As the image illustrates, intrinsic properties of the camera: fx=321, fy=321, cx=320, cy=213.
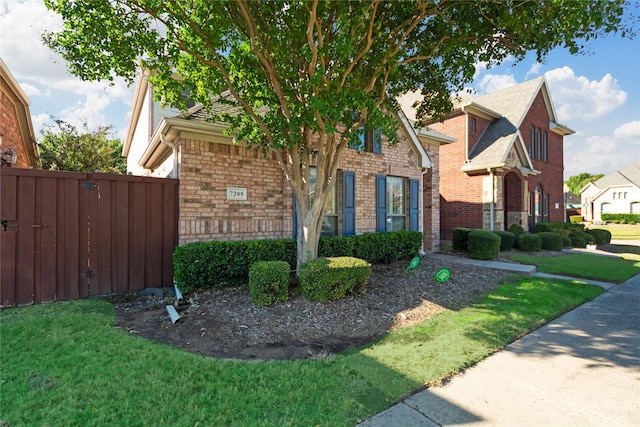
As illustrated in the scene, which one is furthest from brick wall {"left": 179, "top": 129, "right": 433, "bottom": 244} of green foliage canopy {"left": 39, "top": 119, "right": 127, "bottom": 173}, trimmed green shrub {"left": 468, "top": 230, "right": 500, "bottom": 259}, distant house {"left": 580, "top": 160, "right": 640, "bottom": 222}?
distant house {"left": 580, "top": 160, "right": 640, "bottom": 222}

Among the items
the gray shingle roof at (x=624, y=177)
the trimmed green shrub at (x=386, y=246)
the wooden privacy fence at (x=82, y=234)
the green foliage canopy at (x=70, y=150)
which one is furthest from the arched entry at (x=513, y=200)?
the gray shingle roof at (x=624, y=177)

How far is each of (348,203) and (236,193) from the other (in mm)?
3247

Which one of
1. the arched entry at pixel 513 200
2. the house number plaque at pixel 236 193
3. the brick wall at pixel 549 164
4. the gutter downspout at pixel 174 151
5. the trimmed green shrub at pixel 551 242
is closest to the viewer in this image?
the gutter downspout at pixel 174 151

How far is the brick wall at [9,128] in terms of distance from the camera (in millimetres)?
7715

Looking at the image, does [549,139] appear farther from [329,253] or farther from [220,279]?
[220,279]

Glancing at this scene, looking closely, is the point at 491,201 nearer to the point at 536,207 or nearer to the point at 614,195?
the point at 536,207

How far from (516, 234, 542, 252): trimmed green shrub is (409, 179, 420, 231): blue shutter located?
16.1 feet

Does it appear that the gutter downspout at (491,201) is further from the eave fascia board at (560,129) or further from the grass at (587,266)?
the eave fascia board at (560,129)

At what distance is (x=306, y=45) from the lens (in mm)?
5156

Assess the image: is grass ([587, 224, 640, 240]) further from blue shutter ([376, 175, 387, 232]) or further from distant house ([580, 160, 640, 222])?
blue shutter ([376, 175, 387, 232])

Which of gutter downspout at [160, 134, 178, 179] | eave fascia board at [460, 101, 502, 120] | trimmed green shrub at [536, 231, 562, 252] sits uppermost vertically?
eave fascia board at [460, 101, 502, 120]

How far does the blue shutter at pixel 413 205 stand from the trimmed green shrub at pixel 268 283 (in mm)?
6410

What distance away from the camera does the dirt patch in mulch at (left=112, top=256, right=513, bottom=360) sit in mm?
4156

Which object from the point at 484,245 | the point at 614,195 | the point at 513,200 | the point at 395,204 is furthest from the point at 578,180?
the point at 395,204
